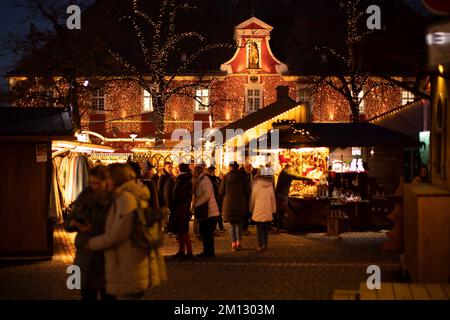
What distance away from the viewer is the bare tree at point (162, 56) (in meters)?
48.2

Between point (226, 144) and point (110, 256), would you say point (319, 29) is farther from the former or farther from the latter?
point (110, 256)

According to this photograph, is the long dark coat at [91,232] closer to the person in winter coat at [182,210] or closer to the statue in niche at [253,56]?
the person in winter coat at [182,210]

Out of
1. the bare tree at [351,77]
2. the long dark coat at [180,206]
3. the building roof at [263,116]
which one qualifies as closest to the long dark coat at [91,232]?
the long dark coat at [180,206]

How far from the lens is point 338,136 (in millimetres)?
26297

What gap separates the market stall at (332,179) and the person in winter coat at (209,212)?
536 centimetres

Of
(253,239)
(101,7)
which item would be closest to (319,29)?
(101,7)

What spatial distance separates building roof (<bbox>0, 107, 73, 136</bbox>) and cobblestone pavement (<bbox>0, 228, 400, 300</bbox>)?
2338 mm

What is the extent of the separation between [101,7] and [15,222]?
29.2 meters

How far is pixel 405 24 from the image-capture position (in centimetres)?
1210

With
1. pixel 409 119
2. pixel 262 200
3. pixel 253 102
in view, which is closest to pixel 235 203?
pixel 262 200

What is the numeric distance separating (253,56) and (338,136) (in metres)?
29.3

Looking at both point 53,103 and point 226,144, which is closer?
point 226,144

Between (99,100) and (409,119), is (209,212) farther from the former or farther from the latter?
(99,100)

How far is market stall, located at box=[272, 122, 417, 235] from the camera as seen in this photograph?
927 inches
